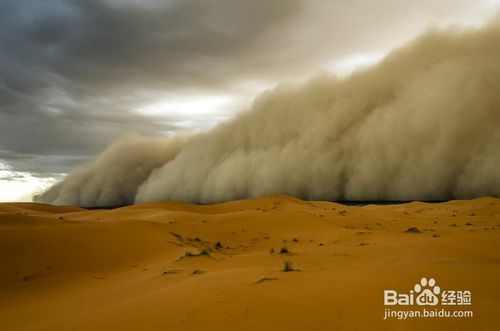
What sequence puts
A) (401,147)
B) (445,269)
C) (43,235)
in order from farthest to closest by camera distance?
(401,147)
(43,235)
(445,269)

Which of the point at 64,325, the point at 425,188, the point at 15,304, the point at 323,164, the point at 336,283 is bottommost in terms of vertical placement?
the point at 15,304

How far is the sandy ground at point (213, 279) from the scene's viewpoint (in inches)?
117

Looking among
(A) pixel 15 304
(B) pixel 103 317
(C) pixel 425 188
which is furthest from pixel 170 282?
(C) pixel 425 188

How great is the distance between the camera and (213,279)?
171 inches

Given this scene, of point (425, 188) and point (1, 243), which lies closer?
point (1, 243)

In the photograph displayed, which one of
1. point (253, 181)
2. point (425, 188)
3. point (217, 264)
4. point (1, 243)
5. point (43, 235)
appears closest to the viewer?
point (217, 264)

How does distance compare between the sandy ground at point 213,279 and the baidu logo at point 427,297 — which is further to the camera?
the baidu logo at point 427,297

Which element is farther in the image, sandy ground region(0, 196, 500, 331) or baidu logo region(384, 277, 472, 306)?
baidu logo region(384, 277, 472, 306)

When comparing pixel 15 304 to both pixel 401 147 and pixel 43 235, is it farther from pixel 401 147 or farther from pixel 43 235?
pixel 401 147

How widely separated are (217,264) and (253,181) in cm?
4174

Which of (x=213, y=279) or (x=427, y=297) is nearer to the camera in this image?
(x=427, y=297)

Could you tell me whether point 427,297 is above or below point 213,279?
above

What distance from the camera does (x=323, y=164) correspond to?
4334 cm

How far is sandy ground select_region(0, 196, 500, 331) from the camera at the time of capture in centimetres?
297
